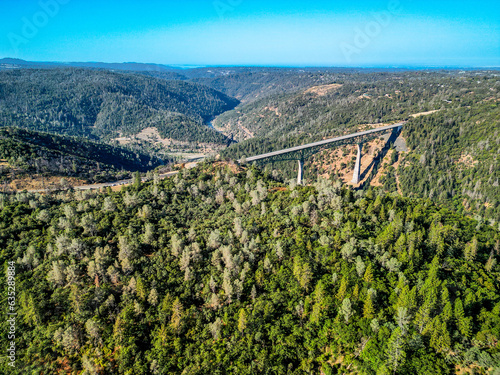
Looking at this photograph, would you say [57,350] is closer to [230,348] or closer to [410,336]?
[230,348]

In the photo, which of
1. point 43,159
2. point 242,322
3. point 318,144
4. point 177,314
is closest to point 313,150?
point 318,144

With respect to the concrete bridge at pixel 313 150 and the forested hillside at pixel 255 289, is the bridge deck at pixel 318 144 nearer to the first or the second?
the concrete bridge at pixel 313 150

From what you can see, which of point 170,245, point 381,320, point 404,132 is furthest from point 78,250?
point 404,132

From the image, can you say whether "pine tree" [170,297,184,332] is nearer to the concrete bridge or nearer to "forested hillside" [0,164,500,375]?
"forested hillside" [0,164,500,375]

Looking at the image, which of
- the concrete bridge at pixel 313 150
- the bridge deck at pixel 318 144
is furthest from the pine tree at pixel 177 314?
the bridge deck at pixel 318 144

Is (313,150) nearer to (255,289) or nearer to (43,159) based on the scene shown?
(255,289)

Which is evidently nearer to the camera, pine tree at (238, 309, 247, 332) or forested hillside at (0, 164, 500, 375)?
forested hillside at (0, 164, 500, 375)

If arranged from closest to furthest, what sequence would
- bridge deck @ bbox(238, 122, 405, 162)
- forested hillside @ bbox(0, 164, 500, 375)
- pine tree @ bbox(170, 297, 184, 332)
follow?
forested hillside @ bbox(0, 164, 500, 375), pine tree @ bbox(170, 297, 184, 332), bridge deck @ bbox(238, 122, 405, 162)

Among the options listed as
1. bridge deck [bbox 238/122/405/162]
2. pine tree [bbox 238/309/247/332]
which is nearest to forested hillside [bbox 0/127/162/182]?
bridge deck [bbox 238/122/405/162]

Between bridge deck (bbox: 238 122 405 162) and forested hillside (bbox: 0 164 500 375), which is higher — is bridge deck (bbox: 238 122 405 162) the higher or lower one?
the higher one
